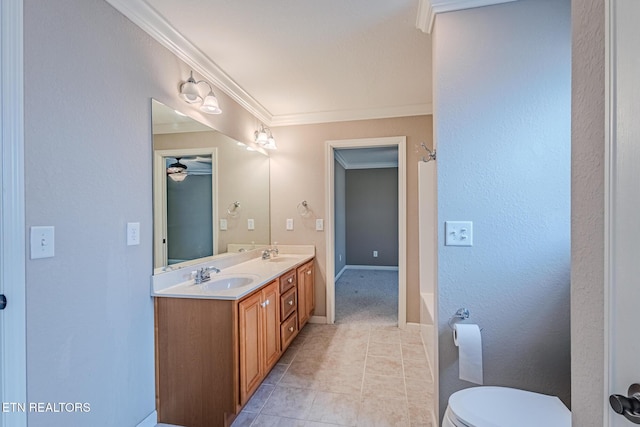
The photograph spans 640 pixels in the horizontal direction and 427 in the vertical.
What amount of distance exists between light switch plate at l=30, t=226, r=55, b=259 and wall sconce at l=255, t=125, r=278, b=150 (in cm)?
217

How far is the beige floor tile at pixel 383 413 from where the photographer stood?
5.72ft

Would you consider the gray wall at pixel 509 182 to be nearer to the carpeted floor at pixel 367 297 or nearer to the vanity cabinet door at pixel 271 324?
the vanity cabinet door at pixel 271 324

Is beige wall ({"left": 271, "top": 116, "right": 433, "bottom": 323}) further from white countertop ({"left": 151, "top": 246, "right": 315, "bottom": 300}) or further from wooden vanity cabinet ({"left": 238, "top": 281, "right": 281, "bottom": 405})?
wooden vanity cabinet ({"left": 238, "top": 281, "right": 281, "bottom": 405})

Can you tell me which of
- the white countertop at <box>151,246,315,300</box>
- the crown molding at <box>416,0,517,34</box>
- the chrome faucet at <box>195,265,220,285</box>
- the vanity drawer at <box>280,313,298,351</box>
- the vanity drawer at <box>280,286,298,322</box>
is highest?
the crown molding at <box>416,0,517,34</box>

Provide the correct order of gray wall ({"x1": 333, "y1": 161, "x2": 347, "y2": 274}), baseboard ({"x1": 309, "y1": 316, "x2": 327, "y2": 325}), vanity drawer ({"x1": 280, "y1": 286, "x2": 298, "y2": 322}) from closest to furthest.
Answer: vanity drawer ({"x1": 280, "y1": 286, "x2": 298, "y2": 322})
baseboard ({"x1": 309, "y1": 316, "x2": 327, "y2": 325})
gray wall ({"x1": 333, "y1": 161, "x2": 347, "y2": 274})

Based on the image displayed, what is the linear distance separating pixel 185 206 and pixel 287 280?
1046mm

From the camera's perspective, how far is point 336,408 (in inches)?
73.9

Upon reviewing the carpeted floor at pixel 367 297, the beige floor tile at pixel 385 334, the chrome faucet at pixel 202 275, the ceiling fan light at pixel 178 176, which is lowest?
the carpeted floor at pixel 367 297

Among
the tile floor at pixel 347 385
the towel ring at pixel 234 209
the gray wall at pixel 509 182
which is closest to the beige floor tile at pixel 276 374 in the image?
the tile floor at pixel 347 385

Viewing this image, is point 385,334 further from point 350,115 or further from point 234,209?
point 350,115

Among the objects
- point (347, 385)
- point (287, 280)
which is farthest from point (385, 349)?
point (287, 280)

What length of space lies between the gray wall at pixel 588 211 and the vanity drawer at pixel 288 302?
198 centimetres

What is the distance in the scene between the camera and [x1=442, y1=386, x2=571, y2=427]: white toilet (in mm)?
1069

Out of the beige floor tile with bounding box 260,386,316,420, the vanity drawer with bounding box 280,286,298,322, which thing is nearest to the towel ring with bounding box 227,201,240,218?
the vanity drawer with bounding box 280,286,298,322
